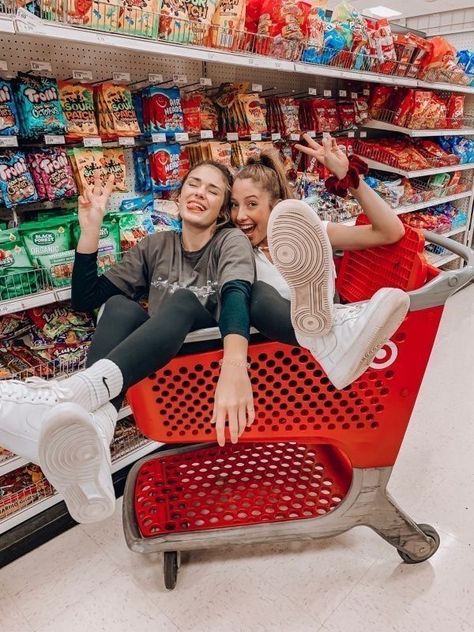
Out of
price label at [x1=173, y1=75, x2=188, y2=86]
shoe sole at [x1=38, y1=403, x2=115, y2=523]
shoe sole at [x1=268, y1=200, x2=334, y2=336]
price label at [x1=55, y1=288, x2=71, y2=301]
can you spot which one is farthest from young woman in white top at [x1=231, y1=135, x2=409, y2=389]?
price label at [x1=173, y1=75, x2=188, y2=86]

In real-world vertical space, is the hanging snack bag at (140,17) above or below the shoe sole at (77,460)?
above

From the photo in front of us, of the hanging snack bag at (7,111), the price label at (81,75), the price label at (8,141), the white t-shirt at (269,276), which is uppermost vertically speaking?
the price label at (81,75)

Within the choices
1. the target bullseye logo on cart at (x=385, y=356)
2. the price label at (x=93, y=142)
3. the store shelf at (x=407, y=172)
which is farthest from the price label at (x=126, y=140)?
the store shelf at (x=407, y=172)

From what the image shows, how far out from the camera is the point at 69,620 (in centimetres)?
138

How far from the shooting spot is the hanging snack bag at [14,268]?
1.60 metres

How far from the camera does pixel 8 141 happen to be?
161 centimetres

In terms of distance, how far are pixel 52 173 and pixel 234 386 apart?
118cm

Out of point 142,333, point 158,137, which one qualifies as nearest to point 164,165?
point 158,137

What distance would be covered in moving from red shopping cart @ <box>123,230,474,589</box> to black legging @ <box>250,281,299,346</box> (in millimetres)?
39

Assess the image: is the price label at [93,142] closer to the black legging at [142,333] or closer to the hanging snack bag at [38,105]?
the hanging snack bag at [38,105]

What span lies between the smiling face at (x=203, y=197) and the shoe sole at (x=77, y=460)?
81 cm

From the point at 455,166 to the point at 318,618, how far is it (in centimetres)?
368

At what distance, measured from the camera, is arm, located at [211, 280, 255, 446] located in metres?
1.10

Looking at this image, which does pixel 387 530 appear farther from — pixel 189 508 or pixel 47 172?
pixel 47 172
